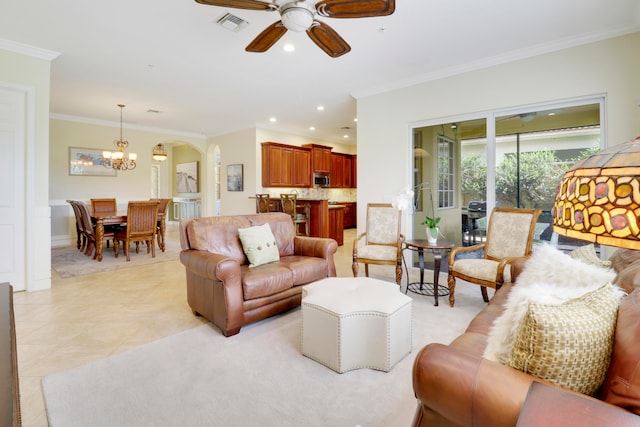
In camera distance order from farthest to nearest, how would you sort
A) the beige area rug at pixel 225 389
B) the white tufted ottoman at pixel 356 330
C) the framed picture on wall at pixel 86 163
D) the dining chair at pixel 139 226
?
the framed picture on wall at pixel 86 163 < the dining chair at pixel 139 226 < the white tufted ottoman at pixel 356 330 < the beige area rug at pixel 225 389

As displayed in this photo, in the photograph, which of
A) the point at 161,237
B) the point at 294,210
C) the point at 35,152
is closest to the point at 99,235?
the point at 161,237

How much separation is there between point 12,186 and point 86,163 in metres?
3.95

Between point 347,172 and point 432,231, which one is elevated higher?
point 347,172

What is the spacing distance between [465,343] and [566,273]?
69 centimetres

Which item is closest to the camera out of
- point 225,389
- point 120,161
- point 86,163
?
point 225,389

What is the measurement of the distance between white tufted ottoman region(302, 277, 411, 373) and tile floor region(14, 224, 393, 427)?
4.07 feet

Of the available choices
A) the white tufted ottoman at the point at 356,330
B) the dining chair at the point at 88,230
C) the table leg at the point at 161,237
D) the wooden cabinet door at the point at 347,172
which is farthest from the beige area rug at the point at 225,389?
the wooden cabinet door at the point at 347,172

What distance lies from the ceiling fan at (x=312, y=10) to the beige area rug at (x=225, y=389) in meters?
2.41

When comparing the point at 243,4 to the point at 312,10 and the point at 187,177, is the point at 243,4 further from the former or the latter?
the point at 187,177

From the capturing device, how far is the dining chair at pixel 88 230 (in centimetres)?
525

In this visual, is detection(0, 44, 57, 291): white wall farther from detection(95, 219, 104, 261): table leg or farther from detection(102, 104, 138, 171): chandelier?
detection(102, 104, 138, 171): chandelier

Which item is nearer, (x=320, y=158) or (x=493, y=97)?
(x=493, y=97)

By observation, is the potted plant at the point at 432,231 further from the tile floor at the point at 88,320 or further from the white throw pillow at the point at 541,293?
the white throw pillow at the point at 541,293

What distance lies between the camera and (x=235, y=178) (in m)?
8.03
